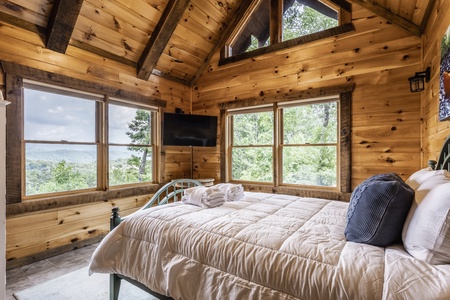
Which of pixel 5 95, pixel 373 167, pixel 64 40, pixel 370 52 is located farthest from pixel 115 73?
pixel 373 167

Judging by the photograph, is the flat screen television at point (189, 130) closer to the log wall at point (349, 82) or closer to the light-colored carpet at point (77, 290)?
the log wall at point (349, 82)

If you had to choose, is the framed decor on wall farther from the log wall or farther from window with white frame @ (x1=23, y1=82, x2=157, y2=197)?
window with white frame @ (x1=23, y1=82, x2=157, y2=197)

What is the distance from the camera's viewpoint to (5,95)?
2477mm

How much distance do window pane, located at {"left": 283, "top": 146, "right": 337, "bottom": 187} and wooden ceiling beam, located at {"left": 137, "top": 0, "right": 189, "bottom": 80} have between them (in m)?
2.48

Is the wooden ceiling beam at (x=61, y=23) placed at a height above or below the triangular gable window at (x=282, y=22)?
below

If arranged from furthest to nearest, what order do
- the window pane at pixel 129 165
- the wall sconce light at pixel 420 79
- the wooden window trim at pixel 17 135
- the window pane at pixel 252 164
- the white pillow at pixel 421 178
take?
the window pane at pixel 252 164
the window pane at pixel 129 165
the wooden window trim at pixel 17 135
the wall sconce light at pixel 420 79
the white pillow at pixel 421 178

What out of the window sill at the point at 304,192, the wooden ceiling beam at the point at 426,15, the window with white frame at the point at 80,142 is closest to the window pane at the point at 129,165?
the window with white frame at the point at 80,142

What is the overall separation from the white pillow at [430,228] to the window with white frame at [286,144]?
2.27 meters

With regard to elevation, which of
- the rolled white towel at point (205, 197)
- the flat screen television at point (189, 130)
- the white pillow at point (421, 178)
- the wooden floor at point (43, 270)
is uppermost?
the flat screen television at point (189, 130)

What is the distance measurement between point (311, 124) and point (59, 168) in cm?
349

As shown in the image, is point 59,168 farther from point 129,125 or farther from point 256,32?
point 256,32

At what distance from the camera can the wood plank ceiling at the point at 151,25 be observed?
8.54 ft

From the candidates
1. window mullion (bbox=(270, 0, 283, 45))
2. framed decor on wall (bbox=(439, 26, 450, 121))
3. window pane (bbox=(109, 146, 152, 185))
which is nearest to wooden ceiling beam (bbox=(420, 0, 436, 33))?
framed decor on wall (bbox=(439, 26, 450, 121))

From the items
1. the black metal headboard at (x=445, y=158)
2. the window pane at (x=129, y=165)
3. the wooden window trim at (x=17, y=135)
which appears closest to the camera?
the black metal headboard at (x=445, y=158)
